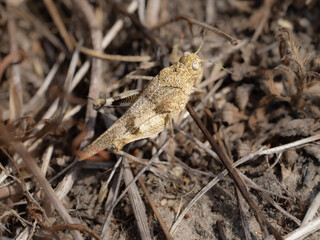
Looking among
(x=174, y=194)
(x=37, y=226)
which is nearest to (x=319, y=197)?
(x=174, y=194)

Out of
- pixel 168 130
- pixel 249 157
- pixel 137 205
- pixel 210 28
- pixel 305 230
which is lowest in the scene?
pixel 305 230

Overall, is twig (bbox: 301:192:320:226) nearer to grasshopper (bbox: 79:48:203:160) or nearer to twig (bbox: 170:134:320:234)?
twig (bbox: 170:134:320:234)

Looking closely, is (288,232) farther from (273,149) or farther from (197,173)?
(197,173)

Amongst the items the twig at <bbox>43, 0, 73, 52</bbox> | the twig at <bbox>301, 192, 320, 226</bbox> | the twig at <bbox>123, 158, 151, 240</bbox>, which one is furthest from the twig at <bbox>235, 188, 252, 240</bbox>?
the twig at <bbox>43, 0, 73, 52</bbox>

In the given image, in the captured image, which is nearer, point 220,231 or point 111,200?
point 220,231

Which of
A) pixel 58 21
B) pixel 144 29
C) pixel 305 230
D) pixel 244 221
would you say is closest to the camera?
pixel 305 230

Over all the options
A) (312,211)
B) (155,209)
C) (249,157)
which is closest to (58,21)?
(155,209)

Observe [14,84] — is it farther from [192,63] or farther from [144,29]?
[192,63]
